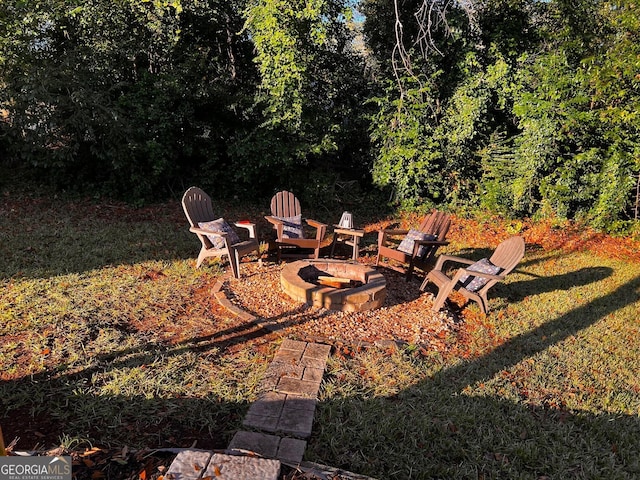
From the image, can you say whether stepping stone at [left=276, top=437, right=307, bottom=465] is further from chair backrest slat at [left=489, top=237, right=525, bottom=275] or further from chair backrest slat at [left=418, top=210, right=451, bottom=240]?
chair backrest slat at [left=418, top=210, right=451, bottom=240]

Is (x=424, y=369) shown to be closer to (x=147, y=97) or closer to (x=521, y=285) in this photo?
(x=521, y=285)

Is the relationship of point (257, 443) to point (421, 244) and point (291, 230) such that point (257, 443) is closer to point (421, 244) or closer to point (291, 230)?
point (421, 244)

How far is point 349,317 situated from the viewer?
4.38 m

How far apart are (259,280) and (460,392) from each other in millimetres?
2669

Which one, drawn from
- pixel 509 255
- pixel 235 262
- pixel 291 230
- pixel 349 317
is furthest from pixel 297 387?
pixel 291 230

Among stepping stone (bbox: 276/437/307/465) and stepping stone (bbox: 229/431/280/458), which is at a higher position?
stepping stone (bbox: 229/431/280/458)

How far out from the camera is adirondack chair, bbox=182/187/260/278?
5098 mm

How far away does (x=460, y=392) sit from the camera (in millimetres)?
3230

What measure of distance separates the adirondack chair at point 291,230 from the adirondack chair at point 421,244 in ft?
2.78

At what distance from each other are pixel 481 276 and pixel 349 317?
1405 millimetres

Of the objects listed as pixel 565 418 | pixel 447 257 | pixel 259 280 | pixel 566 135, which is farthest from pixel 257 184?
pixel 565 418

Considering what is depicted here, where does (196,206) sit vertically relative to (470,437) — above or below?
above

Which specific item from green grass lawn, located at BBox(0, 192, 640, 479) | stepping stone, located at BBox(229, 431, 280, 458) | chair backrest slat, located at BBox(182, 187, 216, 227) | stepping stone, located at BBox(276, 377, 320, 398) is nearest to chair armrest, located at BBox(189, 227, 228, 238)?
chair backrest slat, located at BBox(182, 187, 216, 227)

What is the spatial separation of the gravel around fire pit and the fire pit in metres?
0.08
